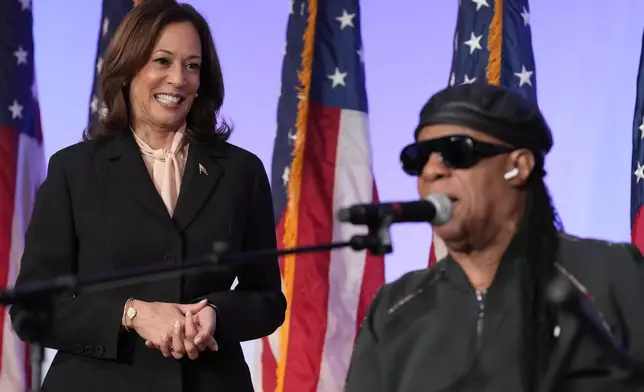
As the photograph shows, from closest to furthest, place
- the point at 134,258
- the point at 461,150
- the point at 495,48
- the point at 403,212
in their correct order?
the point at 403,212
the point at 461,150
the point at 134,258
the point at 495,48

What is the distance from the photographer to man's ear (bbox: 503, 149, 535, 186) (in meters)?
1.44

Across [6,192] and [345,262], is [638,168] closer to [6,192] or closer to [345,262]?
[345,262]

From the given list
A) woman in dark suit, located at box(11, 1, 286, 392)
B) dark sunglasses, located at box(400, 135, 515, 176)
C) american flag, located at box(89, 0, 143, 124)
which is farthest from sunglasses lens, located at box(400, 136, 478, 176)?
american flag, located at box(89, 0, 143, 124)

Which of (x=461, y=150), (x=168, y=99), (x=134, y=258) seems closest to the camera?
(x=461, y=150)

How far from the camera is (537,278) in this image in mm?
1423

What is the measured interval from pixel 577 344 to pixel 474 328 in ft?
0.58

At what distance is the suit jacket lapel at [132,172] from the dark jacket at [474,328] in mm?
617

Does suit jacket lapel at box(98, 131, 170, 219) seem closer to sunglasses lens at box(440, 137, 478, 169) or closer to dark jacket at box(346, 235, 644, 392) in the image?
dark jacket at box(346, 235, 644, 392)

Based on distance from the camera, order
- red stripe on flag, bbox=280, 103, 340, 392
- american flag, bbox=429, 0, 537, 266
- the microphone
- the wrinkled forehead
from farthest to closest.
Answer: red stripe on flag, bbox=280, 103, 340, 392, american flag, bbox=429, 0, 537, 266, the wrinkled forehead, the microphone

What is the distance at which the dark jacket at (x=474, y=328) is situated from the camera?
133cm

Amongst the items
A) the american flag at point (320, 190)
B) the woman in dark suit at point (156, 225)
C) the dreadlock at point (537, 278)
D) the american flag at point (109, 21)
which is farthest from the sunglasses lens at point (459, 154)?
the american flag at point (109, 21)

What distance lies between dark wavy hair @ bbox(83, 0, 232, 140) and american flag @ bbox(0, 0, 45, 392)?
4.05ft

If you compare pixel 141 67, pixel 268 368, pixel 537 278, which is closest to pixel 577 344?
pixel 537 278

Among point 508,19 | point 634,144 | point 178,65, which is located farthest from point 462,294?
point 508,19
